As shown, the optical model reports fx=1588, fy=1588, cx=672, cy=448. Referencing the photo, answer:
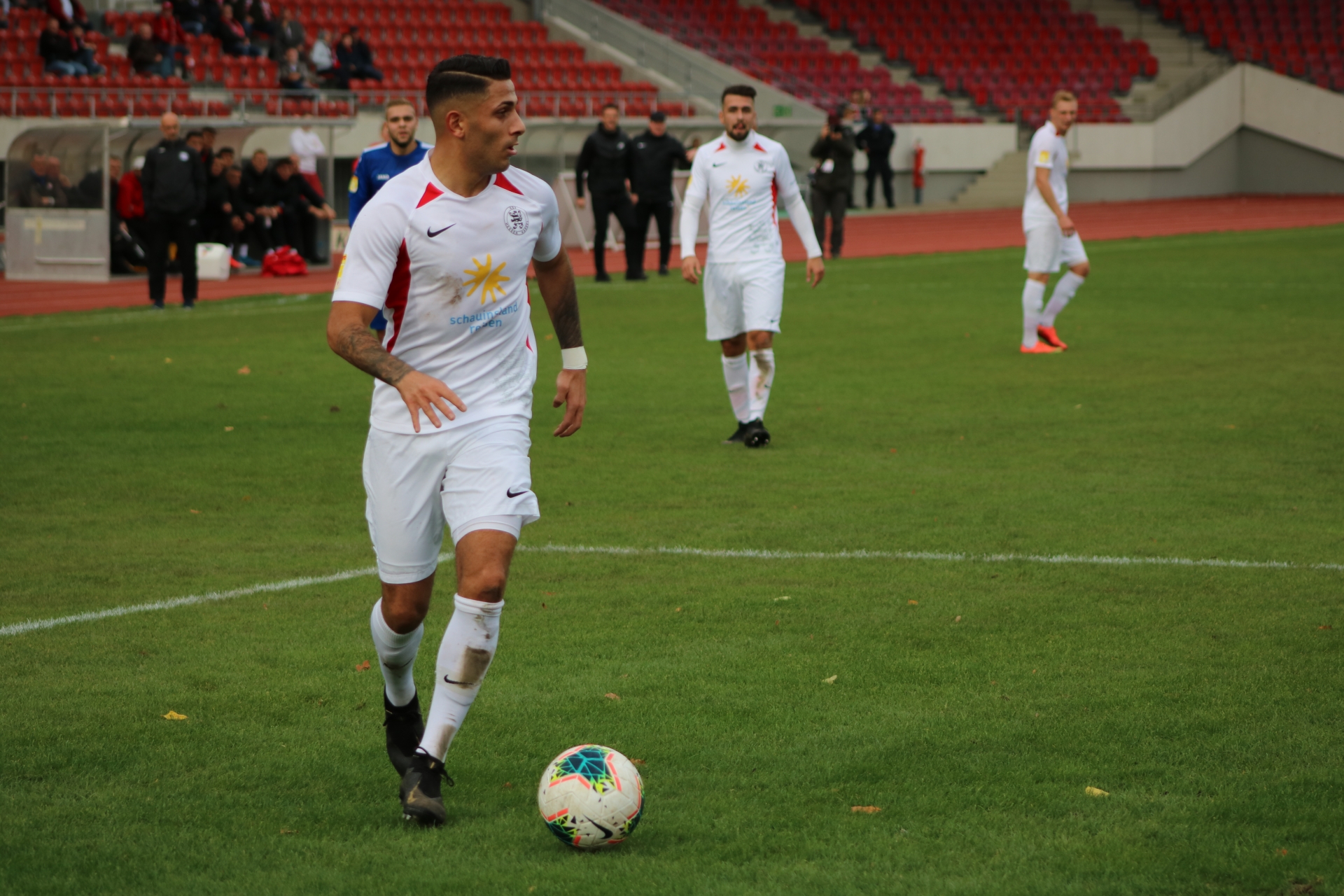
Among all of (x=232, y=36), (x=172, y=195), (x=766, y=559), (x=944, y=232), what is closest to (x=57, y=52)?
(x=232, y=36)

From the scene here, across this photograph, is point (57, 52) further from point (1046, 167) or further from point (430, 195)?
point (430, 195)

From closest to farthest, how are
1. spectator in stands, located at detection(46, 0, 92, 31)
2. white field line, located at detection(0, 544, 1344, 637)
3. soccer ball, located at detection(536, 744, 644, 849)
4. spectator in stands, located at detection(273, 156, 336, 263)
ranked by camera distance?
soccer ball, located at detection(536, 744, 644, 849)
white field line, located at detection(0, 544, 1344, 637)
spectator in stands, located at detection(273, 156, 336, 263)
spectator in stands, located at detection(46, 0, 92, 31)

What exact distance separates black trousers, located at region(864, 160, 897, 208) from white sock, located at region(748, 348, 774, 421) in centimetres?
3050

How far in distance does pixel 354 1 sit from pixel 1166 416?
28888 millimetres

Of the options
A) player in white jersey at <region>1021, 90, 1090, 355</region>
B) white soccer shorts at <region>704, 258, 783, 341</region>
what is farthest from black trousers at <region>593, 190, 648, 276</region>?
white soccer shorts at <region>704, 258, 783, 341</region>

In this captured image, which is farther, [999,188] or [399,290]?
[999,188]

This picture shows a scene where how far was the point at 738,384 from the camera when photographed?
10.7 m

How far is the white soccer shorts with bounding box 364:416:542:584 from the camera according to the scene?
4391 mm

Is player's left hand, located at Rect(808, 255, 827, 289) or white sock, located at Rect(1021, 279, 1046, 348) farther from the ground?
player's left hand, located at Rect(808, 255, 827, 289)

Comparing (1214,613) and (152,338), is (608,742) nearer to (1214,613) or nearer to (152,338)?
(1214,613)

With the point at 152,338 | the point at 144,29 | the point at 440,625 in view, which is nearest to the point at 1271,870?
the point at 440,625

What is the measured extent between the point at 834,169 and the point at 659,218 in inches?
180

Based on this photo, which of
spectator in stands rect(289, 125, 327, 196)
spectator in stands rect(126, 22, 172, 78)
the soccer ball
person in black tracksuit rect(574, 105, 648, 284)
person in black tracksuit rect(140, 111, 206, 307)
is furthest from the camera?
spectator in stands rect(126, 22, 172, 78)

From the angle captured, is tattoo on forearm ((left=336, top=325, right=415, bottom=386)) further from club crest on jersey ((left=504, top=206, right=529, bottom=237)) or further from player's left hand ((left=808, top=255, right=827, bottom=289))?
Result: player's left hand ((left=808, top=255, right=827, bottom=289))
